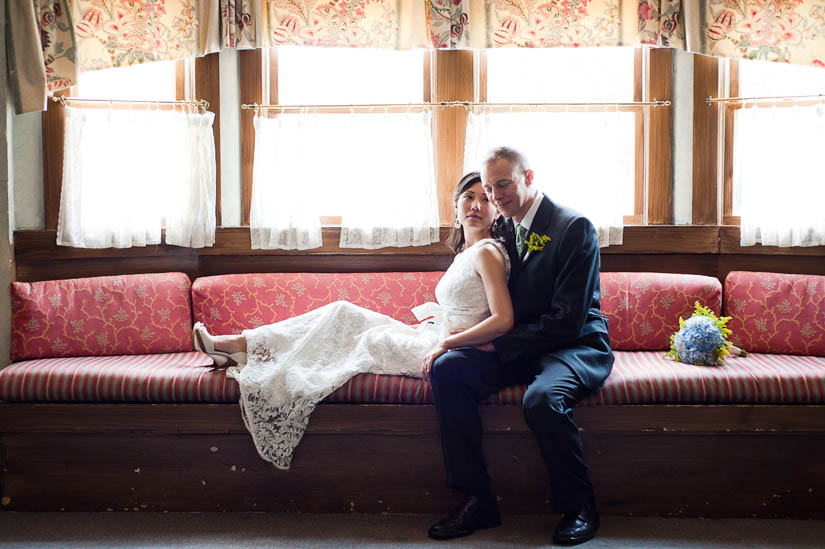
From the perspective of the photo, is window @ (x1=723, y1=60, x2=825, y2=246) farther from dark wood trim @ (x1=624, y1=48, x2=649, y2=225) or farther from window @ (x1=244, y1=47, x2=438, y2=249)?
window @ (x1=244, y1=47, x2=438, y2=249)

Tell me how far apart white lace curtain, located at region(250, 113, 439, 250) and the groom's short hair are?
0.93 metres

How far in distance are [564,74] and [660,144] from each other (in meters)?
0.65

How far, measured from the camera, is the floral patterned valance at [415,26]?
130 inches

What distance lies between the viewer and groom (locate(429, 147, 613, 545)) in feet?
7.57

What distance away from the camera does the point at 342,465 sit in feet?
8.47

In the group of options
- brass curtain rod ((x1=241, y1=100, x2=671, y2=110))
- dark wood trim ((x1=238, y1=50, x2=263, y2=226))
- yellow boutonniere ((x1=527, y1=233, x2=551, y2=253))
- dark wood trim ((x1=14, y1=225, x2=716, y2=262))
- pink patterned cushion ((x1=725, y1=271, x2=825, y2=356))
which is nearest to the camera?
yellow boutonniere ((x1=527, y1=233, x2=551, y2=253))

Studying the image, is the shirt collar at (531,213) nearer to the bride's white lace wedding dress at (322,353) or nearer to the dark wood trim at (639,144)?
the bride's white lace wedding dress at (322,353)

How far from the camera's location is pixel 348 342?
8.98 feet

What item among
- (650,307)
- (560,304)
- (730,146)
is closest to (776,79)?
(730,146)

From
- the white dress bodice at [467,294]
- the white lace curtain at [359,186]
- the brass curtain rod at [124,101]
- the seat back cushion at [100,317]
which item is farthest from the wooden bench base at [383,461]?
the brass curtain rod at [124,101]

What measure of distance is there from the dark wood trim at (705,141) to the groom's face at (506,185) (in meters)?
1.41

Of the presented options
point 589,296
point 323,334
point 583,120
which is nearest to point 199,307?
point 323,334

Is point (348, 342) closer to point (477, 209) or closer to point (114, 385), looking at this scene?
point (477, 209)

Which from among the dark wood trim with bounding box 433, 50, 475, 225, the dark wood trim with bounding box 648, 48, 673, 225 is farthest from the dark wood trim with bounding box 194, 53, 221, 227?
the dark wood trim with bounding box 648, 48, 673, 225
